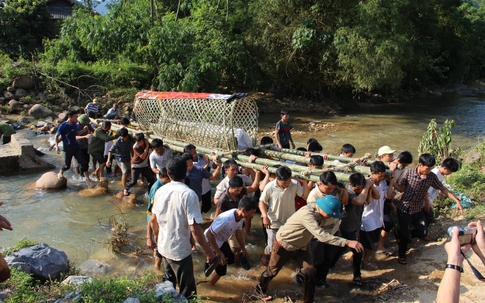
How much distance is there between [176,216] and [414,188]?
302 cm

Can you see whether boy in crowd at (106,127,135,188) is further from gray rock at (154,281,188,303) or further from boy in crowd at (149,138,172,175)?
gray rock at (154,281,188,303)

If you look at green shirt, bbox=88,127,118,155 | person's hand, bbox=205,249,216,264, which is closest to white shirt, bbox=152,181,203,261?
person's hand, bbox=205,249,216,264

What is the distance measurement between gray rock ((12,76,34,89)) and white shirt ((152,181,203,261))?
14.6m

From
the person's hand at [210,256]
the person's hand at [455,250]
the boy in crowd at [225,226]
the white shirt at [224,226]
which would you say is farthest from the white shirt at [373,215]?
the person's hand at [455,250]

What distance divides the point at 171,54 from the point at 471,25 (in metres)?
26.0

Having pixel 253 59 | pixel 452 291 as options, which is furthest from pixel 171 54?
pixel 452 291

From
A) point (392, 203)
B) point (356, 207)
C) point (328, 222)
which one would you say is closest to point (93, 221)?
point (328, 222)

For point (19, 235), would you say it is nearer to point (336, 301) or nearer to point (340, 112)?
point (336, 301)

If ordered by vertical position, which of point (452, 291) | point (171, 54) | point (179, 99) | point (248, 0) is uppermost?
point (248, 0)

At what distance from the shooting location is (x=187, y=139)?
722cm

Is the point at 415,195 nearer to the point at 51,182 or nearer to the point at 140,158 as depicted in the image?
the point at 140,158

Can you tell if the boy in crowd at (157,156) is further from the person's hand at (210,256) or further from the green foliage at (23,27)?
the green foliage at (23,27)

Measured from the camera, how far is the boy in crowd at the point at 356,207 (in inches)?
165

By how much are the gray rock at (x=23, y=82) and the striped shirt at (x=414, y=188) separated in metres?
15.5
